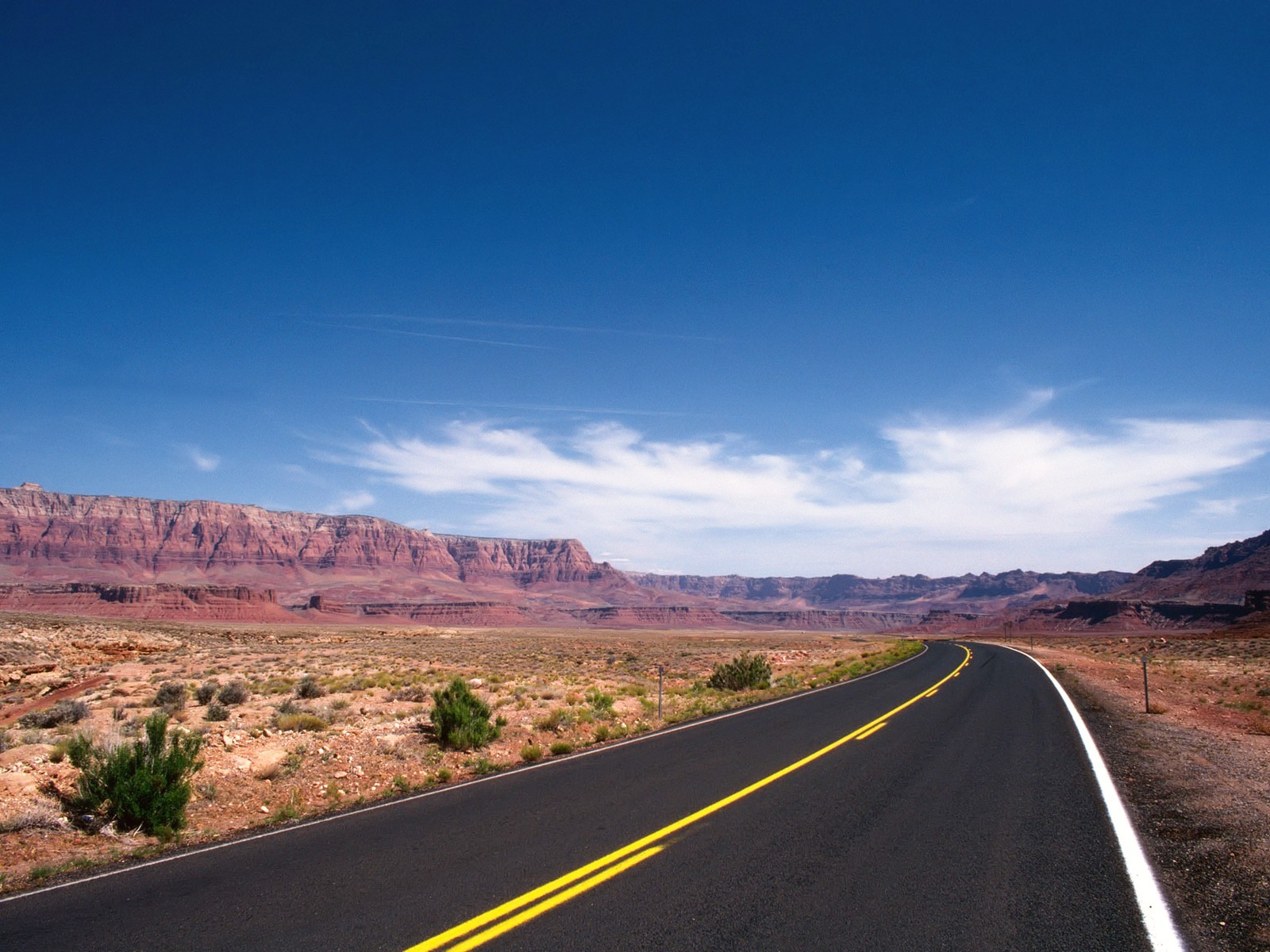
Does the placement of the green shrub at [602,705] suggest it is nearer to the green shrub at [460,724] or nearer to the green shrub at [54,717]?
the green shrub at [460,724]

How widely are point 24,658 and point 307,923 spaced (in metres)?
38.4

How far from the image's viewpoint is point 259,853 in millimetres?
7008

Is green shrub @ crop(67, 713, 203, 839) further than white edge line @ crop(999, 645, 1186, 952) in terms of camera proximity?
Yes

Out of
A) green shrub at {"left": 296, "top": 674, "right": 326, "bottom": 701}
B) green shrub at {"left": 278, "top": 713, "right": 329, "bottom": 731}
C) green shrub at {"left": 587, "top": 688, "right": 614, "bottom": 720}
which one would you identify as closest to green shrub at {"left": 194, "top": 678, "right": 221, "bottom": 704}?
green shrub at {"left": 296, "top": 674, "right": 326, "bottom": 701}

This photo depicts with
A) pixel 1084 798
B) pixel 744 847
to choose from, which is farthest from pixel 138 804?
pixel 1084 798

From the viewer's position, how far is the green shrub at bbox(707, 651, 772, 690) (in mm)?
23609

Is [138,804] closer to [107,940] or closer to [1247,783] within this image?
[107,940]

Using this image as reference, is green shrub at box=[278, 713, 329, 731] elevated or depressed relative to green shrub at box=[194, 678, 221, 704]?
elevated

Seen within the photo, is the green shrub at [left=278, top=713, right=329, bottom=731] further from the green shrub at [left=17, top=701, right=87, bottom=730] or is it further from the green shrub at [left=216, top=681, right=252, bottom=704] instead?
the green shrub at [left=216, top=681, right=252, bottom=704]

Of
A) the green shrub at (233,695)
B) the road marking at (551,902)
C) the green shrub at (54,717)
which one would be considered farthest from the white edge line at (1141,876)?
the green shrub at (233,695)

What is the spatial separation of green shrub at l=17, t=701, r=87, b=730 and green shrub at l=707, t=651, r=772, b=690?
57.1ft

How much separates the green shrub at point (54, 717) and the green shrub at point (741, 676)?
17.4m

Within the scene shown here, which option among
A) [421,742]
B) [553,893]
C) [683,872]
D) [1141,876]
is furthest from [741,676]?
[553,893]

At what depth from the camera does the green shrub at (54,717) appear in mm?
15922
